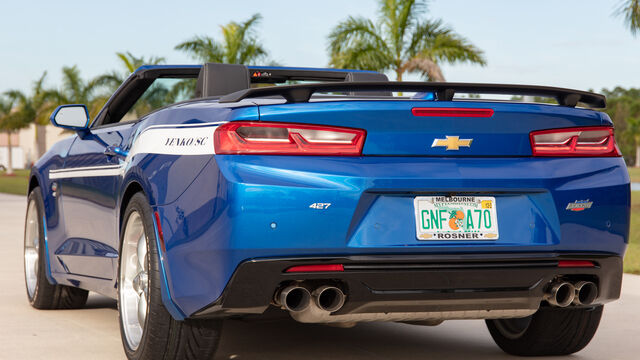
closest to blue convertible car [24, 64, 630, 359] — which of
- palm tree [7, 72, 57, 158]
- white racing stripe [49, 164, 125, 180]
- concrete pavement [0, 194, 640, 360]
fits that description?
white racing stripe [49, 164, 125, 180]

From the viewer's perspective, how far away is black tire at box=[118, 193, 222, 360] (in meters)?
4.18

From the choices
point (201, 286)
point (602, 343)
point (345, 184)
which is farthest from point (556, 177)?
point (602, 343)

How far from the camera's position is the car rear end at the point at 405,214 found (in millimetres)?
3711

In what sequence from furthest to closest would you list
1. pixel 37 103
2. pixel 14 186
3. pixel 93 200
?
pixel 37 103 → pixel 14 186 → pixel 93 200

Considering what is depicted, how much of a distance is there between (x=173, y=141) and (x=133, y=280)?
0.96 metres

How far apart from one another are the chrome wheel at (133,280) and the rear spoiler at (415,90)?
93 cm

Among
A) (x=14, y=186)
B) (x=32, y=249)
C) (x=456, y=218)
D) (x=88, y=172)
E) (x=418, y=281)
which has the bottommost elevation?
(x=14, y=186)

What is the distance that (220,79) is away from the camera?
5145 mm

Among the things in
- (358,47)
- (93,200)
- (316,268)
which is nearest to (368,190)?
(316,268)

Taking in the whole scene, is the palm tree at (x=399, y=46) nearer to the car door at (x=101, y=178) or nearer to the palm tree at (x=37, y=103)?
the car door at (x=101, y=178)

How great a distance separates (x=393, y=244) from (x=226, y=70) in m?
1.80

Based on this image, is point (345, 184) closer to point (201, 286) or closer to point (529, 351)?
point (201, 286)

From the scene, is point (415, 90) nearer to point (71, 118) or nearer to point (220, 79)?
point (220, 79)

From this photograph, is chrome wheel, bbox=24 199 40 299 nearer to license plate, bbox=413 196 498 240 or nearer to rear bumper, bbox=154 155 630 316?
rear bumper, bbox=154 155 630 316
